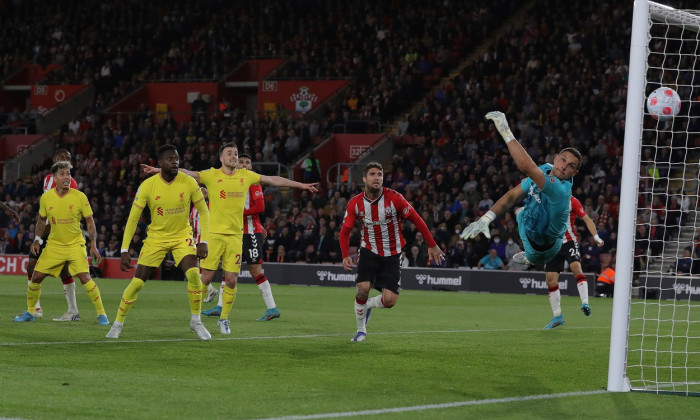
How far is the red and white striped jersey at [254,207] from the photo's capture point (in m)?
15.9

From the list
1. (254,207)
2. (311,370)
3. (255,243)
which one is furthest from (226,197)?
(311,370)

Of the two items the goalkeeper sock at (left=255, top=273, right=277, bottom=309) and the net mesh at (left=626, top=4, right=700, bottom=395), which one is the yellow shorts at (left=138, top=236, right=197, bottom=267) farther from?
the net mesh at (left=626, top=4, right=700, bottom=395)

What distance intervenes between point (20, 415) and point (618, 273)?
494 cm

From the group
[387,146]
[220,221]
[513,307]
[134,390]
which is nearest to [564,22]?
[387,146]

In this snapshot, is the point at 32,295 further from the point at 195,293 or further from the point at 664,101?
the point at 664,101

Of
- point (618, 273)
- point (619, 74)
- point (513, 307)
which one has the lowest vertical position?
point (513, 307)

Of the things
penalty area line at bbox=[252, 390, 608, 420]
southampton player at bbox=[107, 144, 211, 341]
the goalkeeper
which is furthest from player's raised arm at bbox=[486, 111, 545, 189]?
southampton player at bbox=[107, 144, 211, 341]

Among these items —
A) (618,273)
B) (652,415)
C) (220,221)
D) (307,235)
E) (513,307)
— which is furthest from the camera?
(307,235)

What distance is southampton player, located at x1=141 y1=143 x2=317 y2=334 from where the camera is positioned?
1360cm

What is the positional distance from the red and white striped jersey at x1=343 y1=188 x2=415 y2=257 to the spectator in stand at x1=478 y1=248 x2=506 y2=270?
15.5 m

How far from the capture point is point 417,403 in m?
7.82

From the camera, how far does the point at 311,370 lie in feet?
31.8

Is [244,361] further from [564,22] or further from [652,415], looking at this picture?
[564,22]

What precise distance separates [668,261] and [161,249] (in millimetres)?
17390
